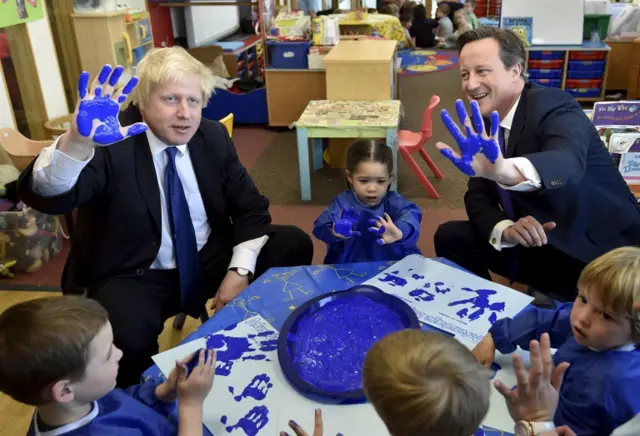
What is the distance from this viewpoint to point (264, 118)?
184 inches

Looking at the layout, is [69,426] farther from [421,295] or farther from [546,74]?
[546,74]

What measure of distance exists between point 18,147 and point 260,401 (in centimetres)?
242

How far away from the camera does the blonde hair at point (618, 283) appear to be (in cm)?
96

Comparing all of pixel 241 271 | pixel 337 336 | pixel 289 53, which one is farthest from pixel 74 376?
pixel 289 53

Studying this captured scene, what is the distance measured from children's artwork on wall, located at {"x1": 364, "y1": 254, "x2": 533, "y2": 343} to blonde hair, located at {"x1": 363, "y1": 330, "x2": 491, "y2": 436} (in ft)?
1.95

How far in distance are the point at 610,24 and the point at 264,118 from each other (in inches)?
123

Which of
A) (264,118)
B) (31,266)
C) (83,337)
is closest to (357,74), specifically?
(264,118)

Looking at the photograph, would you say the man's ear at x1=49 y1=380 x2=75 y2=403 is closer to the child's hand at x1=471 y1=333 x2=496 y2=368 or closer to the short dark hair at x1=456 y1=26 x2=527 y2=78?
the child's hand at x1=471 y1=333 x2=496 y2=368

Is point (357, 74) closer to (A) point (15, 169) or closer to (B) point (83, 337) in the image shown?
(A) point (15, 169)

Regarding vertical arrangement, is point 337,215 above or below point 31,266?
above

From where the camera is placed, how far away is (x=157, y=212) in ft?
5.36

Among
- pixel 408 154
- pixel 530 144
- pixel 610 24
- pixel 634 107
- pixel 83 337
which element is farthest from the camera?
pixel 610 24

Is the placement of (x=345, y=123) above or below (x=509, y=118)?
below

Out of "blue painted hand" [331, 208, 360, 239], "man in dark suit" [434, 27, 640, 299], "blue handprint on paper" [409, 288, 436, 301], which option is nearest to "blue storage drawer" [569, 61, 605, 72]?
"man in dark suit" [434, 27, 640, 299]
